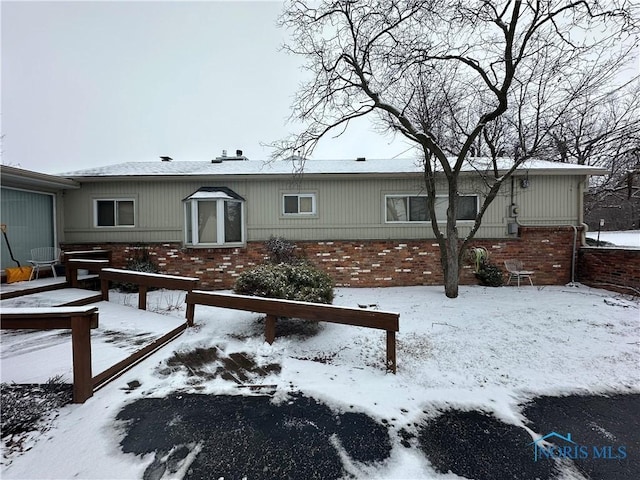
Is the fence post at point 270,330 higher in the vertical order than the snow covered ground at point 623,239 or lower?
lower

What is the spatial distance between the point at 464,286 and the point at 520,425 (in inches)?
234

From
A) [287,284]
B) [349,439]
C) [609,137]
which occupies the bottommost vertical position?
[349,439]

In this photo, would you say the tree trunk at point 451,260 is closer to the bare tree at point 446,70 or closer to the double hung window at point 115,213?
the bare tree at point 446,70

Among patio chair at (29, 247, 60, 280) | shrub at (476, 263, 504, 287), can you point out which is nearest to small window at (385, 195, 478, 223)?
shrub at (476, 263, 504, 287)

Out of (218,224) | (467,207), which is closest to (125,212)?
(218,224)

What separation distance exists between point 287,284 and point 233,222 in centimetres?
433

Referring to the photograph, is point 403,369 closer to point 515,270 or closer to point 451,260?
point 451,260

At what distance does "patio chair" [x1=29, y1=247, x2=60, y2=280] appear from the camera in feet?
22.0

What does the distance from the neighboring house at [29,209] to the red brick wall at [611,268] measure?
15.1 metres

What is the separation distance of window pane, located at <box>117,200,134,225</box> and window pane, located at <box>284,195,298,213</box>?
4.97 m

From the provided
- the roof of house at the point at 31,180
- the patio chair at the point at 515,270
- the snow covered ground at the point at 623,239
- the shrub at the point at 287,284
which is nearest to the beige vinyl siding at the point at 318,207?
the roof of house at the point at 31,180

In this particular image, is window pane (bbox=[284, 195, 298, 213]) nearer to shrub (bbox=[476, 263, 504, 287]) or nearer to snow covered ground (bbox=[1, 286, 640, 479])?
snow covered ground (bbox=[1, 286, 640, 479])

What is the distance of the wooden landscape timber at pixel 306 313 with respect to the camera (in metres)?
3.30

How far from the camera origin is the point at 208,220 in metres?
8.05
